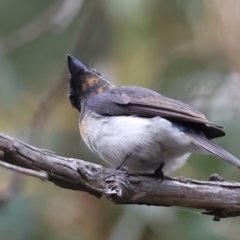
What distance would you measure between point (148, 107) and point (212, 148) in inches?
25.6

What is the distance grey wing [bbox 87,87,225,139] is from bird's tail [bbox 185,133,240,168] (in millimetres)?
99

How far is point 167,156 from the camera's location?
4168 millimetres

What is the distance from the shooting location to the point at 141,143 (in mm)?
4094

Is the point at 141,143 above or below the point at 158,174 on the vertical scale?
above

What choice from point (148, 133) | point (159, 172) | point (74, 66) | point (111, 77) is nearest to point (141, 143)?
point (148, 133)

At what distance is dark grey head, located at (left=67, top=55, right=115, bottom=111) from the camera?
16.6ft

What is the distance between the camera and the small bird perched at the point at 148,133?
4.04m

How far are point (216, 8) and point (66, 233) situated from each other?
104 inches

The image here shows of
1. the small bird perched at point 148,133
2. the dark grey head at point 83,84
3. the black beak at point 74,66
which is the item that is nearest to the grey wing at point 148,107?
the small bird perched at point 148,133

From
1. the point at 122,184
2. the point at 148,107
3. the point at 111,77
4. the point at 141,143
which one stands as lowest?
the point at 122,184

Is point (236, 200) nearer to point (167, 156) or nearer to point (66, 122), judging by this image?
point (167, 156)

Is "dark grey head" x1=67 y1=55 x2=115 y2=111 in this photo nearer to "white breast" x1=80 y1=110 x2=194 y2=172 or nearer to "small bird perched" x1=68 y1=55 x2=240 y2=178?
"small bird perched" x1=68 y1=55 x2=240 y2=178

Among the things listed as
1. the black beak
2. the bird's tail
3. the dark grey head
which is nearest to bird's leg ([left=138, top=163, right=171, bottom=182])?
the bird's tail

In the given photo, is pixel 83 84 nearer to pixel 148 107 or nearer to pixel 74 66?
pixel 74 66
